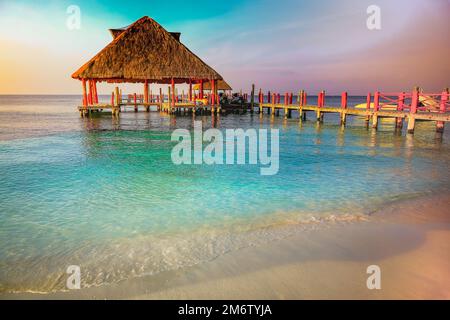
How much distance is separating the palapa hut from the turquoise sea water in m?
13.5

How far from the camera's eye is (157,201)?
6.05m

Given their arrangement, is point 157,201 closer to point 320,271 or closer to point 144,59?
point 320,271

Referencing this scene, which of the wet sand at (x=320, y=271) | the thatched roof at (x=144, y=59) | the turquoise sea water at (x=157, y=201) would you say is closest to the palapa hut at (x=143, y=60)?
the thatched roof at (x=144, y=59)

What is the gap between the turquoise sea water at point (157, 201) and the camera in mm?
3895

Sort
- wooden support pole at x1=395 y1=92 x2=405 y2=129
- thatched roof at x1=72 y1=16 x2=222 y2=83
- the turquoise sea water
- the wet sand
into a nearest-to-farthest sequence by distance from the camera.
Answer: the wet sand
the turquoise sea water
wooden support pole at x1=395 y1=92 x2=405 y2=129
thatched roof at x1=72 y1=16 x2=222 y2=83

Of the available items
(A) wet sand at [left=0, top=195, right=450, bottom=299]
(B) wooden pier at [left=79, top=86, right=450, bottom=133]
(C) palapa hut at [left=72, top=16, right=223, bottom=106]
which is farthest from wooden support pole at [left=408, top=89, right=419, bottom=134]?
(C) palapa hut at [left=72, top=16, right=223, bottom=106]

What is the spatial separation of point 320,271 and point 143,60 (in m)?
24.4

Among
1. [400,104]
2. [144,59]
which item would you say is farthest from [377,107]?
[144,59]

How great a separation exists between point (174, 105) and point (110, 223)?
21871mm

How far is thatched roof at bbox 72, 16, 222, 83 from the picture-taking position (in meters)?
23.7

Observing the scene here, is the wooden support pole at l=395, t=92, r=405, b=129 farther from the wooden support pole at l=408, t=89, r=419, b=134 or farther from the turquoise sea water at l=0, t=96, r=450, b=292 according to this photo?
the turquoise sea water at l=0, t=96, r=450, b=292

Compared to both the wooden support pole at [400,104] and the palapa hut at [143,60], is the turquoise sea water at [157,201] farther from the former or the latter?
the palapa hut at [143,60]

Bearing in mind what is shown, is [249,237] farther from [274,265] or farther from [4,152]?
[4,152]

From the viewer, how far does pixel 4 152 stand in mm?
11055
